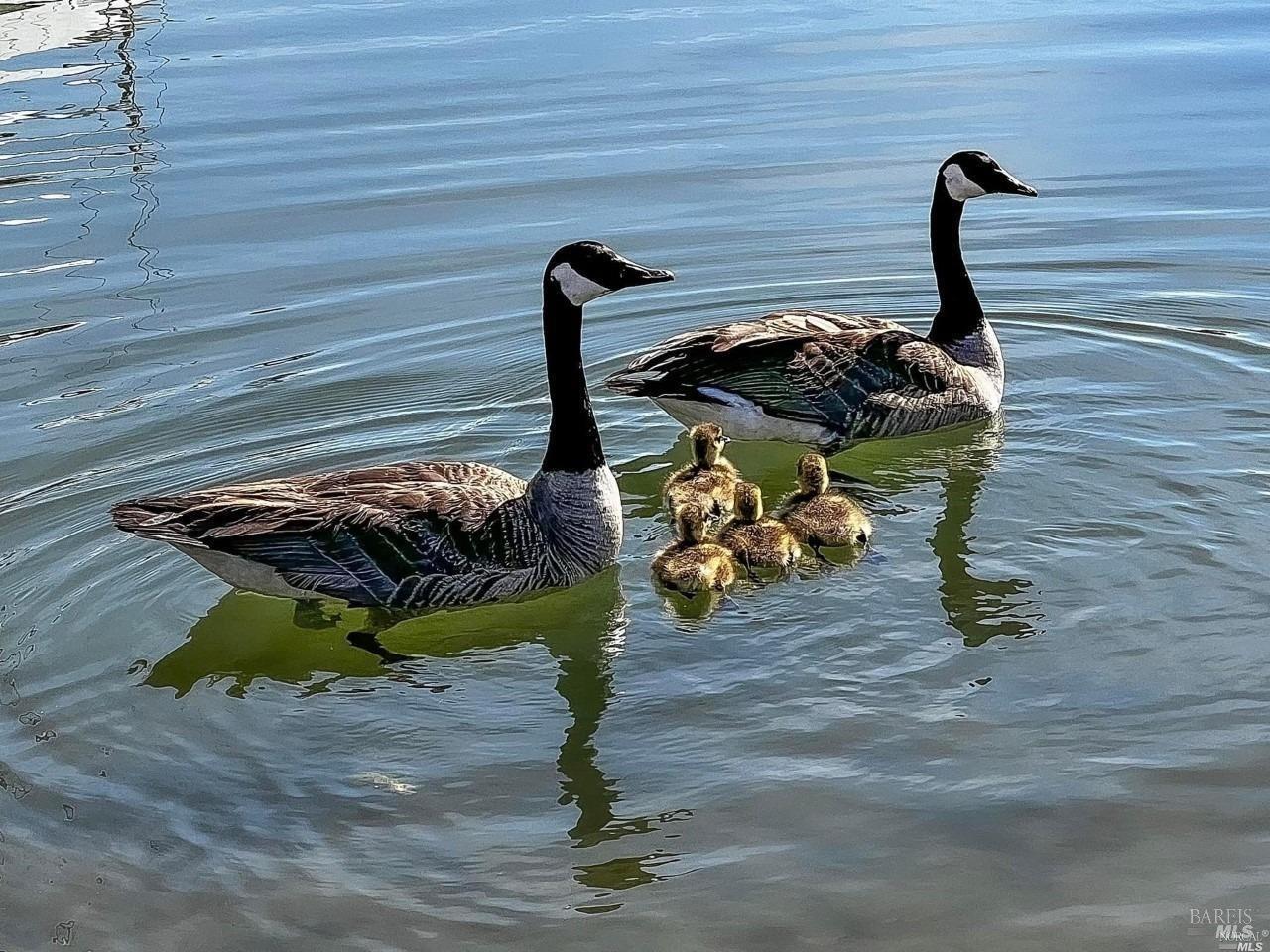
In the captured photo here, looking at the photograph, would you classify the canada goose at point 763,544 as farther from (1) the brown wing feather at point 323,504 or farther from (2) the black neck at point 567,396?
(1) the brown wing feather at point 323,504

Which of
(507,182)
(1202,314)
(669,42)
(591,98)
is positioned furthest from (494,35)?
(1202,314)

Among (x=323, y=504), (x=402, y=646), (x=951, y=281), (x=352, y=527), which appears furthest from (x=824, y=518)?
(x=951, y=281)

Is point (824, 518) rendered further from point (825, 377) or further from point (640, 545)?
point (825, 377)

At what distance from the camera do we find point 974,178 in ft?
39.2

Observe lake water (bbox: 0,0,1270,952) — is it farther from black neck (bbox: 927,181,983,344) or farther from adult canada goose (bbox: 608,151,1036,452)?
black neck (bbox: 927,181,983,344)

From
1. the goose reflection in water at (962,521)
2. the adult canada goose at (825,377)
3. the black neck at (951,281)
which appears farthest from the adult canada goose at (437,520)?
the black neck at (951,281)

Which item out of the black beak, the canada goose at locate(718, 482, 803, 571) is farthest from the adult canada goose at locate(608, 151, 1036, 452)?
the black beak

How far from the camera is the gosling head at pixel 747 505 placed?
959 cm

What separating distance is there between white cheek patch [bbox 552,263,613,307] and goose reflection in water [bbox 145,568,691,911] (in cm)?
157

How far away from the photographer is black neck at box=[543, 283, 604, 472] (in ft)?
30.1

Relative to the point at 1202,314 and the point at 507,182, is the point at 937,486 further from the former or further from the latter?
the point at 507,182

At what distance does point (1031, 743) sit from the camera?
7.16 m

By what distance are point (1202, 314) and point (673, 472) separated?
472cm

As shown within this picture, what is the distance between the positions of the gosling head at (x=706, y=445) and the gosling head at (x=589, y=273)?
1.38 metres
